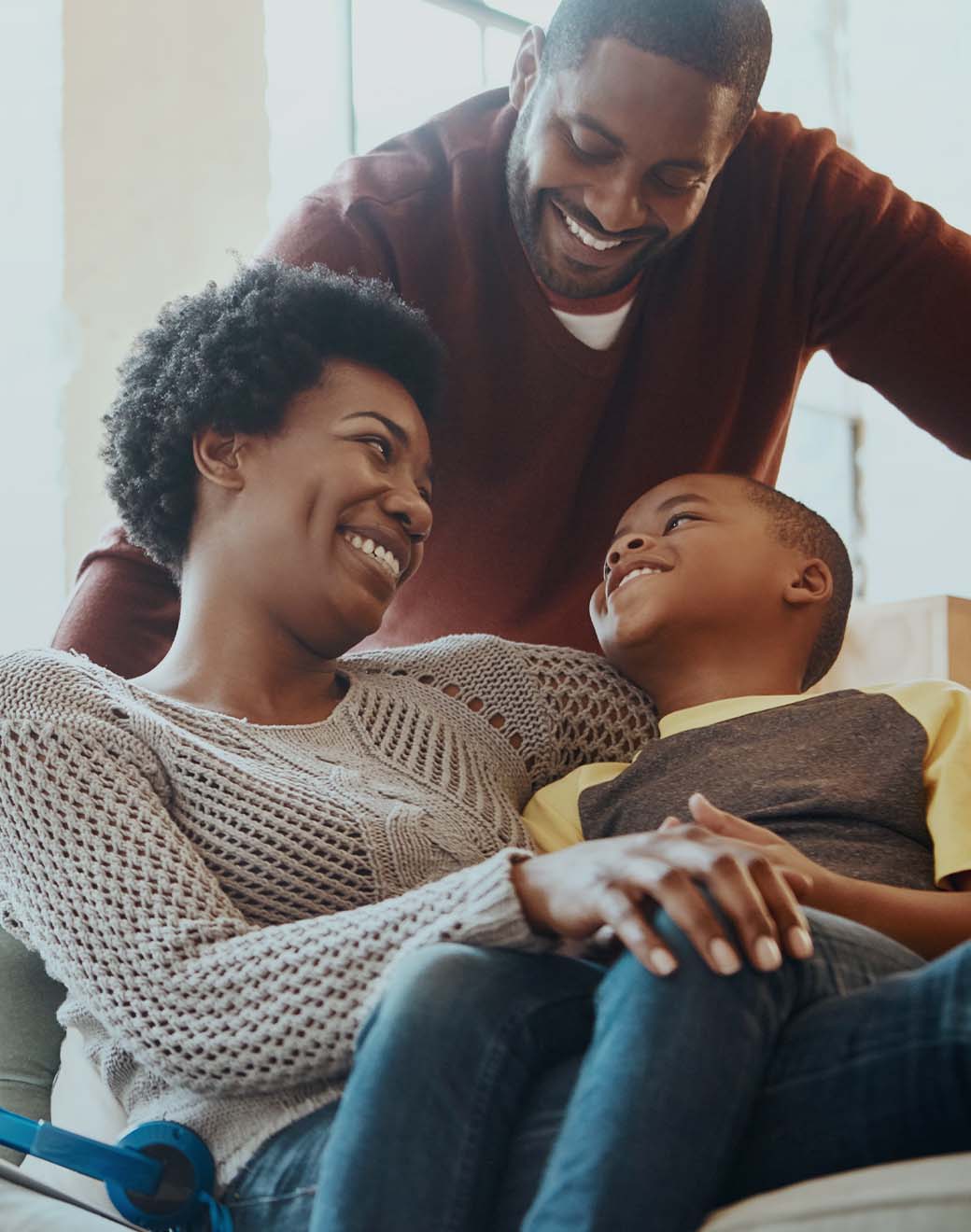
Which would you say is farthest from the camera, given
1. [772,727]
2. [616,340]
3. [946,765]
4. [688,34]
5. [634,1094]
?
[616,340]

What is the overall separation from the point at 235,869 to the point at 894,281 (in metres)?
1.14

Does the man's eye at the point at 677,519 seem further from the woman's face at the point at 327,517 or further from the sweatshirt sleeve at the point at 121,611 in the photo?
the sweatshirt sleeve at the point at 121,611

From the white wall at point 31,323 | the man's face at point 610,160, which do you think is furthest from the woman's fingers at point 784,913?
the white wall at point 31,323

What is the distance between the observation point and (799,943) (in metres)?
0.85

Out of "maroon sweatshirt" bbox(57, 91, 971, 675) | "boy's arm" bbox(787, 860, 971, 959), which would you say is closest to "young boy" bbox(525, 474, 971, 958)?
"boy's arm" bbox(787, 860, 971, 959)

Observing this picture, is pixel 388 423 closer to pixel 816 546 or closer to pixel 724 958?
pixel 816 546

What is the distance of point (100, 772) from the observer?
1118 millimetres

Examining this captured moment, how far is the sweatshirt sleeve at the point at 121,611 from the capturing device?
5.02 feet

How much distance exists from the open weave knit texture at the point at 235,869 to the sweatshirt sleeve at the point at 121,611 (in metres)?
0.25

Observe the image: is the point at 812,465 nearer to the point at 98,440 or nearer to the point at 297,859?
the point at 98,440

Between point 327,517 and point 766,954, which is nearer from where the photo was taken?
point 766,954

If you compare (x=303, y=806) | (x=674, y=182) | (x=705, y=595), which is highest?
(x=674, y=182)

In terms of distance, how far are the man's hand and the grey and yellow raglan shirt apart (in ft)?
1.06

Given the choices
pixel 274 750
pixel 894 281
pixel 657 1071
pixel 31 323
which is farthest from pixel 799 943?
pixel 31 323
